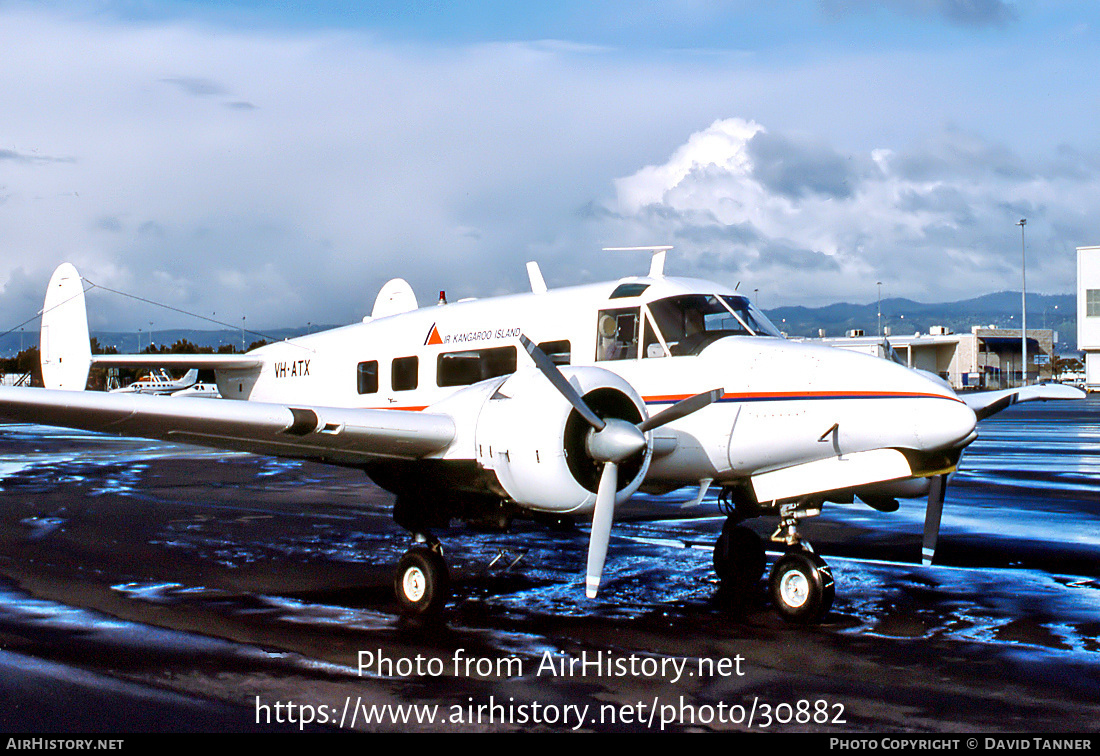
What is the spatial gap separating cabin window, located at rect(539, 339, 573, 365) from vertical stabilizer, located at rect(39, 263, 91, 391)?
21.9 feet

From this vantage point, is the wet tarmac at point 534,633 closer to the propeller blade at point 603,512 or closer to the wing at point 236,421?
the propeller blade at point 603,512

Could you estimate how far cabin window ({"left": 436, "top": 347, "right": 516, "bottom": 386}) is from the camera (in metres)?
11.2

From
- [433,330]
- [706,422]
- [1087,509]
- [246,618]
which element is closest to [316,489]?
[433,330]

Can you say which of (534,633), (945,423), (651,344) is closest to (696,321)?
(651,344)

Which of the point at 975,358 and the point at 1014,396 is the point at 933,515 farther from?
the point at 975,358

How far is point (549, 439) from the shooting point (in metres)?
8.52

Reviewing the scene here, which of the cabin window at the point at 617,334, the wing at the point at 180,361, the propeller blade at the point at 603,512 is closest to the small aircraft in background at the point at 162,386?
the wing at the point at 180,361

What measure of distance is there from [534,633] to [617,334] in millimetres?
3438

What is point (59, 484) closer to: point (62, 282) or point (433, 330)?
point (62, 282)

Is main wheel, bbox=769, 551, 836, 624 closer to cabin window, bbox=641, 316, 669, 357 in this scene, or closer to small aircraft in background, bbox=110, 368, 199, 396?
cabin window, bbox=641, 316, 669, 357

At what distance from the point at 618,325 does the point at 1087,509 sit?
10.8 metres

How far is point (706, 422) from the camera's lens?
31.4 ft

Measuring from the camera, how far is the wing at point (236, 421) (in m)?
8.53

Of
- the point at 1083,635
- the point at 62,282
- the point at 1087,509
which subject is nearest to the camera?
the point at 1083,635
